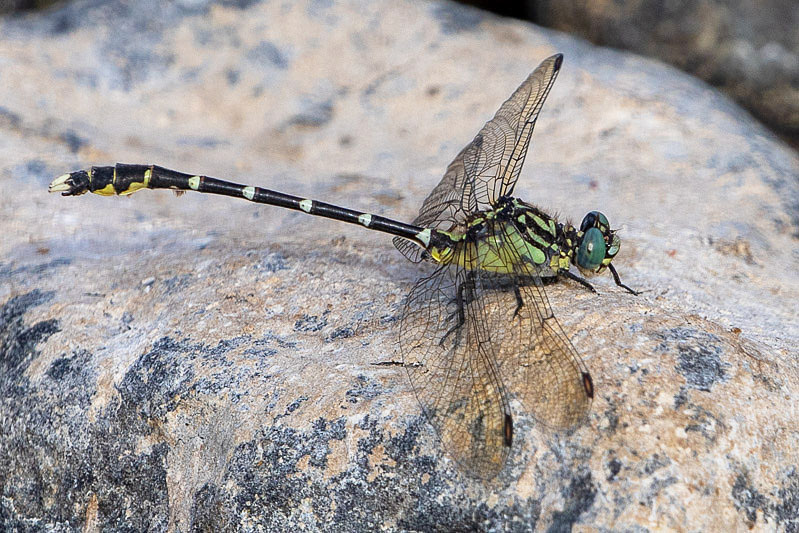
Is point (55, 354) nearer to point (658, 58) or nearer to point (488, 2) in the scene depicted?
point (658, 58)

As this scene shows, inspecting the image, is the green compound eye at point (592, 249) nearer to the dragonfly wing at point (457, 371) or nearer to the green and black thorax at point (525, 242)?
the green and black thorax at point (525, 242)

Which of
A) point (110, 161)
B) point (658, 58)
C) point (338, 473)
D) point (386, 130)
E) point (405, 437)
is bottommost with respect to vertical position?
point (338, 473)

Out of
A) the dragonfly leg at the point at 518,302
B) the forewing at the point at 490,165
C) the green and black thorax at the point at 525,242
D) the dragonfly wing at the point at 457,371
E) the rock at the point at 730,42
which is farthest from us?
the rock at the point at 730,42

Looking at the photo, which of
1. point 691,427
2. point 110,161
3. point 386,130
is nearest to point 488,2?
point 386,130

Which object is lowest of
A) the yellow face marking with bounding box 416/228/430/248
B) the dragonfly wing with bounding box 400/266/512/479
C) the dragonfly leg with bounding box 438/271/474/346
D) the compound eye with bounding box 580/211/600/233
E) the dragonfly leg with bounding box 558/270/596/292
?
the dragonfly wing with bounding box 400/266/512/479


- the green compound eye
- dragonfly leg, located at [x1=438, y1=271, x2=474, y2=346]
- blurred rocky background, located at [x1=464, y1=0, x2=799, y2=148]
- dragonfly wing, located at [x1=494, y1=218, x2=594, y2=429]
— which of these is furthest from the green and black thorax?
blurred rocky background, located at [x1=464, y1=0, x2=799, y2=148]

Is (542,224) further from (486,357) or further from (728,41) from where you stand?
(728,41)

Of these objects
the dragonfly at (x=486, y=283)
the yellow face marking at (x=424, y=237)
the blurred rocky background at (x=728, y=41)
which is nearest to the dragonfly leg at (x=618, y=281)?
the dragonfly at (x=486, y=283)

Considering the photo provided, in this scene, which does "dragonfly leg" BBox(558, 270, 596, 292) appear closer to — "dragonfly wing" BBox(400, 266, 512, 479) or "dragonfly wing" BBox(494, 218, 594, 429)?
"dragonfly wing" BBox(494, 218, 594, 429)
